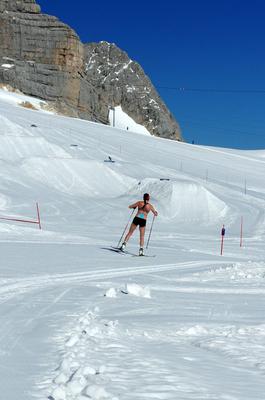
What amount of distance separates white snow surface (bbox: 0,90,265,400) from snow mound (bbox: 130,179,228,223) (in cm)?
7

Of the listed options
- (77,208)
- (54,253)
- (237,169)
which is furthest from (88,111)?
(54,253)

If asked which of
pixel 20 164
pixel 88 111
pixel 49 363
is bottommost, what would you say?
pixel 49 363

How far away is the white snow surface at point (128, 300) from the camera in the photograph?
3939 millimetres

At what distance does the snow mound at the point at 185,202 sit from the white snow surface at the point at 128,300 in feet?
0.21

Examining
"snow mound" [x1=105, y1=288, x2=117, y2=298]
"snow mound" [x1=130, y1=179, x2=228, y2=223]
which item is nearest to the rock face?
"snow mound" [x1=130, y1=179, x2=228, y2=223]

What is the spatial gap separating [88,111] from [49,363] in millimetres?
89929

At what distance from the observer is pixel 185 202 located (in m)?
26.7

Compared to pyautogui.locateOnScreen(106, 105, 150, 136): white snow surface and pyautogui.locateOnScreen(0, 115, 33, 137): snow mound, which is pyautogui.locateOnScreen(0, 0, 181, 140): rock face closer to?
pyautogui.locateOnScreen(0, 115, 33, 137): snow mound

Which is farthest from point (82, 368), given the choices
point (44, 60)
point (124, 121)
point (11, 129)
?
point (124, 121)

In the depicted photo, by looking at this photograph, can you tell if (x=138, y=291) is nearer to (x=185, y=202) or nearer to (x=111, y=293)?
(x=111, y=293)

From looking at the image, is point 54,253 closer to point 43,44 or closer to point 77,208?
point 77,208

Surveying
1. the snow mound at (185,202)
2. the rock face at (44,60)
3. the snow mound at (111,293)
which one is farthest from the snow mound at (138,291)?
the rock face at (44,60)

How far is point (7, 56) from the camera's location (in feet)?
285

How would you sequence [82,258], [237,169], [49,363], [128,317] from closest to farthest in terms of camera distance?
[49,363] → [128,317] → [82,258] → [237,169]
